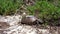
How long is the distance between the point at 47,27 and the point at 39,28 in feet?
0.64

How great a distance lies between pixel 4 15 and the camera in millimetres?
5781

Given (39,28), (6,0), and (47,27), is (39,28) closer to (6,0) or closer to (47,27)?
(47,27)

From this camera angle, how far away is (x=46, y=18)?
4871mm

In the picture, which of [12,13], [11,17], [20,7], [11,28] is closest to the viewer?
[11,28]

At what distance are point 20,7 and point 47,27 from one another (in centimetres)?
216

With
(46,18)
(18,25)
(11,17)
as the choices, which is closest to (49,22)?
(46,18)

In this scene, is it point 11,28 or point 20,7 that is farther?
point 20,7

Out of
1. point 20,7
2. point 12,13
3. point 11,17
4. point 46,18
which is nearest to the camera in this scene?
point 46,18

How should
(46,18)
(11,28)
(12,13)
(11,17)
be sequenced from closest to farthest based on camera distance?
1. (11,28)
2. (46,18)
3. (11,17)
4. (12,13)

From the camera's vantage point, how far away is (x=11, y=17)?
5.56 metres

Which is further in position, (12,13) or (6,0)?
(6,0)

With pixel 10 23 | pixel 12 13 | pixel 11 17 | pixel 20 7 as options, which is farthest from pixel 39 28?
pixel 20 7

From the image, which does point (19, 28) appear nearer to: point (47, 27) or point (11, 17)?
point (47, 27)

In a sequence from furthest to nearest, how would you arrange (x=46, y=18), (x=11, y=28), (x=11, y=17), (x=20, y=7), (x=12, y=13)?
(x=20, y=7) → (x=12, y=13) → (x=11, y=17) → (x=46, y=18) → (x=11, y=28)
